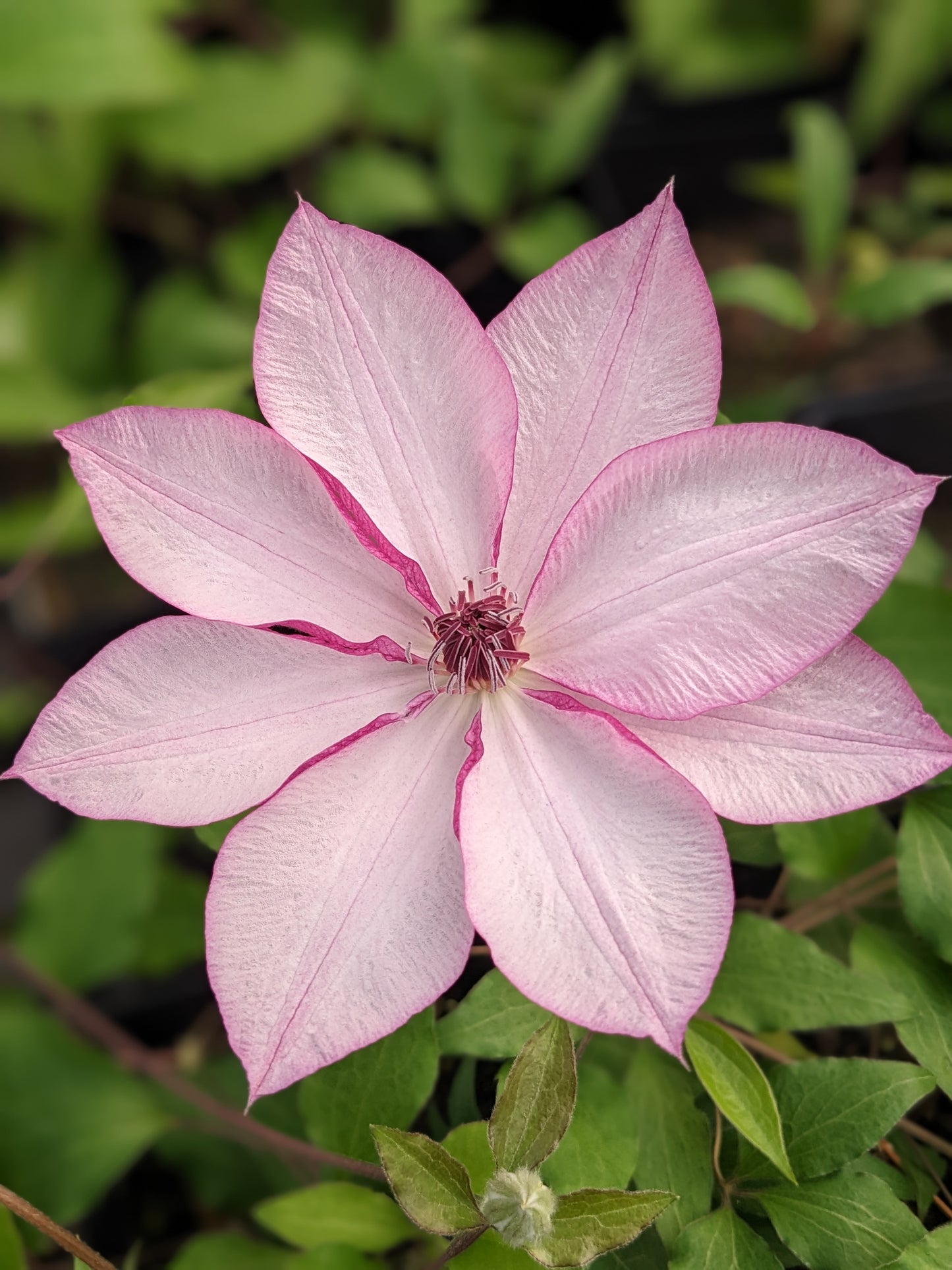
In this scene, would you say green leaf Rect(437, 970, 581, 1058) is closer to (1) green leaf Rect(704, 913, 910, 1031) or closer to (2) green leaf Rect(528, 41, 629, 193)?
(1) green leaf Rect(704, 913, 910, 1031)

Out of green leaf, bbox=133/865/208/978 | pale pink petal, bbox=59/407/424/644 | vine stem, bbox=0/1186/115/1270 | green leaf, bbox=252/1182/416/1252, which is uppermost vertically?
pale pink petal, bbox=59/407/424/644

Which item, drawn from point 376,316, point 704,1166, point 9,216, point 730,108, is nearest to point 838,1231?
point 704,1166

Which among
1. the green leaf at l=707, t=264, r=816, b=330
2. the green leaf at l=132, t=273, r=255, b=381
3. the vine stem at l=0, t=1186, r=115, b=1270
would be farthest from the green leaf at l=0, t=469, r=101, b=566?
→ the vine stem at l=0, t=1186, r=115, b=1270

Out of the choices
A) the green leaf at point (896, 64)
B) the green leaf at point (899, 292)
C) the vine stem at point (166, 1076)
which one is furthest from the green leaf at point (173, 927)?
the green leaf at point (896, 64)

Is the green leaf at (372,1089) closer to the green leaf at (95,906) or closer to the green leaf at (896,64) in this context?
the green leaf at (95,906)

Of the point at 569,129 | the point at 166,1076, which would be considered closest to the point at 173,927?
the point at 166,1076

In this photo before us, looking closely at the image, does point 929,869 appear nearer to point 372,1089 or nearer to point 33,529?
point 372,1089

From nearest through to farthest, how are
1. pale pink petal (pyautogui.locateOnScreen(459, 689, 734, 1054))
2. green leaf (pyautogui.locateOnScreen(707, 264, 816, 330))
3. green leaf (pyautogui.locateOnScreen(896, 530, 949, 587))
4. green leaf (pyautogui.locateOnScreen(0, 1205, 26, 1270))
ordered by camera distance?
pale pink petal (pyautogui.locateOnScreen(459, 689, 734, 1054)) < green leaf (pyautogui.locateOnScreen(0, 1205, 26, 1270)) < green leaf (pyautogui.locateOnScreen(896, 530, 949, 587)) < green leaf (pyautogui.locateOnScreen(707, 264, 816, 330))

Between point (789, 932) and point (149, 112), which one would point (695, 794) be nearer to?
point (789, 932)
